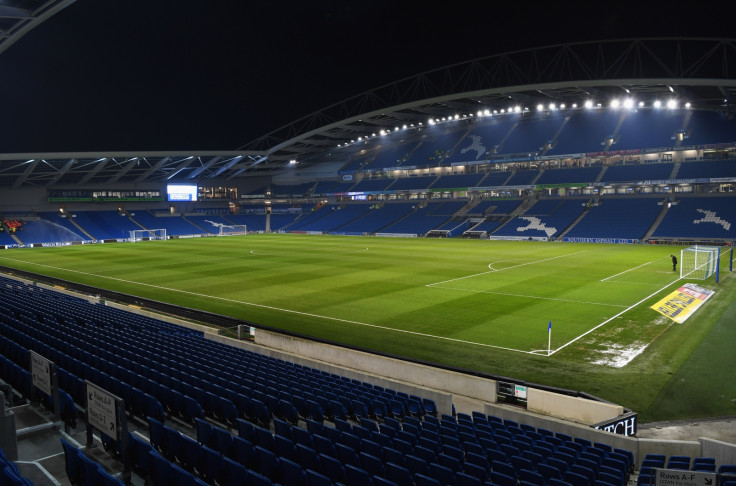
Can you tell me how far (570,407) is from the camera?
40.1ft

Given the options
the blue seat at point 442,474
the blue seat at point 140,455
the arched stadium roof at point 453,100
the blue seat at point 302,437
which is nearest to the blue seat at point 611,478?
the blue seat at point 442,474

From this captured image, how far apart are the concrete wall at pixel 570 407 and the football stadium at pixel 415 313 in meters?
0.04

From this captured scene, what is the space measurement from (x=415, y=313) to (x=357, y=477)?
1771cm

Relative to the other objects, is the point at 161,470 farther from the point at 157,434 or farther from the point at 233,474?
the point at 157,434

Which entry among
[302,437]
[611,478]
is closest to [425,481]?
[302,437]

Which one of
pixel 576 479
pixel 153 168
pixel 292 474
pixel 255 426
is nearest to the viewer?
pixel 292 474

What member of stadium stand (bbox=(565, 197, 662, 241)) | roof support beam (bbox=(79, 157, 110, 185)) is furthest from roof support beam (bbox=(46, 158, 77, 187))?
stadium stand (bbox=(565, 197, 662, 241))

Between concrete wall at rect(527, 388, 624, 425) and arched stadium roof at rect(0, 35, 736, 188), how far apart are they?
153 feet

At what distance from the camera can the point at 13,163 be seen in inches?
2318

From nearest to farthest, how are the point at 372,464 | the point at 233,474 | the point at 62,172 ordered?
the point at 233,474 → the point at 372,464 → the point at 62,172

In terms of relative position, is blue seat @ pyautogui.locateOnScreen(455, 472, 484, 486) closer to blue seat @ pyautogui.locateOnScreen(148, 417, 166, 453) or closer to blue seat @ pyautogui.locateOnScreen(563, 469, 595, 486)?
blue seat @ pyautogui.locateOnScreen(563, 469, 595, 486)

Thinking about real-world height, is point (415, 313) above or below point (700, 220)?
below

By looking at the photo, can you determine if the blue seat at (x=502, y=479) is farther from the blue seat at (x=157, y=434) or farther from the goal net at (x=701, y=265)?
the goal net at (x=701, y=265)

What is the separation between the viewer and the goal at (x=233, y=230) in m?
87.9
